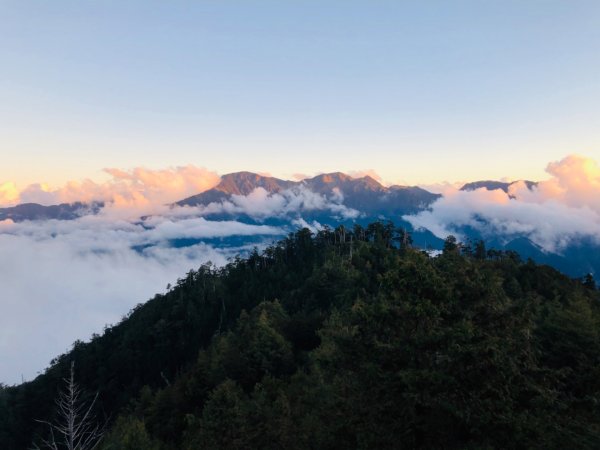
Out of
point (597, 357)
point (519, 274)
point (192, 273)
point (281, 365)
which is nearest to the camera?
point (597, 357)

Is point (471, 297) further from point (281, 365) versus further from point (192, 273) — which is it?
point (192, 273)

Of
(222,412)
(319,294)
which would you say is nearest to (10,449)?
(319,294)

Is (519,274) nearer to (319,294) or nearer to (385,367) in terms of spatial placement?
(319,294)

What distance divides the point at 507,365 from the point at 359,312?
7.80 metres

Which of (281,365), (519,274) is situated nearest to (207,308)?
(281,365)

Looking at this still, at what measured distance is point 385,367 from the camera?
20953 mm

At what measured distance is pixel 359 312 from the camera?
22.8m

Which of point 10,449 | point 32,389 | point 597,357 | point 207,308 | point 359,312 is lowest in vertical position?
point 10,449

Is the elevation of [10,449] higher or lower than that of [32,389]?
lower

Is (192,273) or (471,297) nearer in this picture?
(471,297)

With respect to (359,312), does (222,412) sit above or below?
below

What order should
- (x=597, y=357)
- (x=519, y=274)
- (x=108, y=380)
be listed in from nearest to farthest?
(x=597, y=357)
(x=519, y=274)
(x=108, y=380)

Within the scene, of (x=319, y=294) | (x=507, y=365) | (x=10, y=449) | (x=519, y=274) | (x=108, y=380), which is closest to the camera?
(x=507, y=365)

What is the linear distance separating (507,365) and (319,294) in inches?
3294
